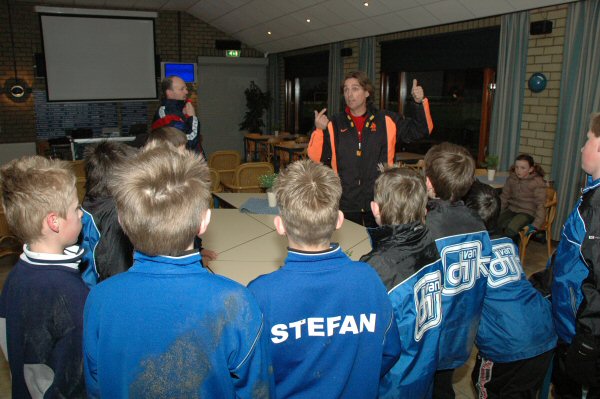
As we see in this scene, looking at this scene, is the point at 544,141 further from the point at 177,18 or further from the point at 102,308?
the point at 177,18

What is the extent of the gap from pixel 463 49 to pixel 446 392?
5715 mm

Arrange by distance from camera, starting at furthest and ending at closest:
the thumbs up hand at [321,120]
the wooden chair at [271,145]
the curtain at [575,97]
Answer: the wooden chair at [271,145] < the curtain at [575,97] < the thumbs up hand at [321,120]

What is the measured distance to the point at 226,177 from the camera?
5793mm

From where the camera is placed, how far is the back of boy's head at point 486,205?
1917 millimetres

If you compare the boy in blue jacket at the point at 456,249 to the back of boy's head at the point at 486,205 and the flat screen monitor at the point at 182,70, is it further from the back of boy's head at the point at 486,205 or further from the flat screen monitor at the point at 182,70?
the flat screen monitor at the point at 182,70

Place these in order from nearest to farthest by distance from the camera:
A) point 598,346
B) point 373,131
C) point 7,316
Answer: point 7,316
point 598,346
point 373,131

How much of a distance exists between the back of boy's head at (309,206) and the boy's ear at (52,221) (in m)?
0.70

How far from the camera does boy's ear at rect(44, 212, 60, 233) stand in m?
1.38

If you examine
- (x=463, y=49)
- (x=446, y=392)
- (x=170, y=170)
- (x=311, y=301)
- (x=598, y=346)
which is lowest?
(x=446, y=392)

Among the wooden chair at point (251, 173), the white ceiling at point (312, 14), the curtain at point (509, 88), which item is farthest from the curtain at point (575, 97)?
the wooden chair at point (251, 173)

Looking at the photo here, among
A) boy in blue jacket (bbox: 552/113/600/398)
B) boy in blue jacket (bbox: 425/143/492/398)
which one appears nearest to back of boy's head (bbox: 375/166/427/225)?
boy in blue jacket (bbox: 425/143/492/398)

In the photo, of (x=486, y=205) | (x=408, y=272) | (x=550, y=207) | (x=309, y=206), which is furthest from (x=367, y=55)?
(x=309, y=206)

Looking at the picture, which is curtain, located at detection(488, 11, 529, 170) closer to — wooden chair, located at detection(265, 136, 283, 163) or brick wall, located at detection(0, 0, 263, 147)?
wooden chair, located at detection(265, 136, 283, 163)

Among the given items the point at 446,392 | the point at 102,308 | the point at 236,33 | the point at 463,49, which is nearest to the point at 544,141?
the point at 463,49
